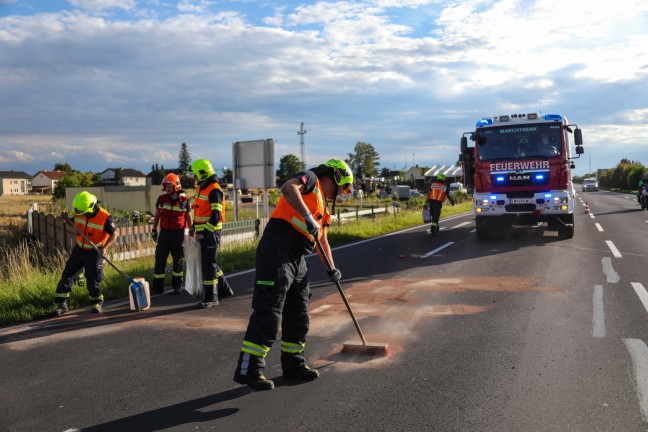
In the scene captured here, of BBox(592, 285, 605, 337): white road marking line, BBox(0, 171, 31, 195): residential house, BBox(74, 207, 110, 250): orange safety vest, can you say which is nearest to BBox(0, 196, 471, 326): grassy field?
BBox(74, 207, 110, 250): orange safety vest

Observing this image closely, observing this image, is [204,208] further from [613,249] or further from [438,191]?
[438,191]

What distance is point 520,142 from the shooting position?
14188mm

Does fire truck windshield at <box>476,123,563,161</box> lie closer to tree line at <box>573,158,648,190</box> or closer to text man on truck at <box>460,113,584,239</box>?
text man on truck at <box>460,113,584,239</box>

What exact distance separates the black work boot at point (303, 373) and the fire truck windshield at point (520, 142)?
11.1 metres

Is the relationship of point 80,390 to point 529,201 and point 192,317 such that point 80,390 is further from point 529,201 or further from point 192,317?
point 529,201

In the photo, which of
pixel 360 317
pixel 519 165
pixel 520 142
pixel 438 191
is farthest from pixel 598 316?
pixel 438 191

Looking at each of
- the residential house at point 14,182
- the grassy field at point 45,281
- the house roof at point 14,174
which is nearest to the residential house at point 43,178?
the residential house at point 14,182

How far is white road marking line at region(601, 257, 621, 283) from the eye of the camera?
878 centimetres

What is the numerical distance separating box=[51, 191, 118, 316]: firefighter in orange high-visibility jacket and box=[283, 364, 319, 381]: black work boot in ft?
12.0

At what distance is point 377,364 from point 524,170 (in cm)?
1054

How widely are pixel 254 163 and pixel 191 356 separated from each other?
12924mm

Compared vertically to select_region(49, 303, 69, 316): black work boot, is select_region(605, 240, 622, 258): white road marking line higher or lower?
lower

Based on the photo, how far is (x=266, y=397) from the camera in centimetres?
424

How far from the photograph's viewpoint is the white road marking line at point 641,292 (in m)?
7.06
